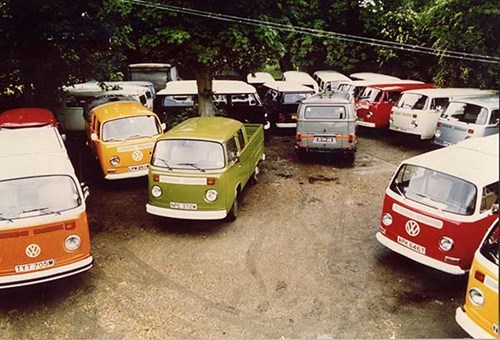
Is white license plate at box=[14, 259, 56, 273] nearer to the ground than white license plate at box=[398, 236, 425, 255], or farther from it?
nearer to the ground

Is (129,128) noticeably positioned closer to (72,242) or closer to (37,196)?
(37,196)

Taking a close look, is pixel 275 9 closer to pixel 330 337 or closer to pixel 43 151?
pixel 43 151

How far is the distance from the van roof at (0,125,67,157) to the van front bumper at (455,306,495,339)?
6.98 metres

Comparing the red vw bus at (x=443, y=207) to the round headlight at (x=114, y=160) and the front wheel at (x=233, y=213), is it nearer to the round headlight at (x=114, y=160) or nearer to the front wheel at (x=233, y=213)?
the front wheel at (x=233, y=213)

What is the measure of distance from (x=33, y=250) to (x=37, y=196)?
86cm

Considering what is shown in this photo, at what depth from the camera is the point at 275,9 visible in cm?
1370

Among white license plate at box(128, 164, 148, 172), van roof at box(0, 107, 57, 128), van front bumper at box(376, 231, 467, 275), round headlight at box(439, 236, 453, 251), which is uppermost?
van roof at box(0, 107, 57, 128)

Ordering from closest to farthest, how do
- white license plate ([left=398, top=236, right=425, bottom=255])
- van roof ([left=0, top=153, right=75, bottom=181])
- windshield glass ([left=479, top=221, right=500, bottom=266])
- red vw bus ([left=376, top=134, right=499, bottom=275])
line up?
windshield glass ([left=479, top=221, right=500, bottom=266]) < red vw bus ([left=376, top=134, right=499, bottom=275]) < van roof ([left=0, top=153, right=75, bottom=181]) < white license plate ([left=398, top=236, right=425, bottom=255])

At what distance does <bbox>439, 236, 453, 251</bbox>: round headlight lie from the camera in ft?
23.9

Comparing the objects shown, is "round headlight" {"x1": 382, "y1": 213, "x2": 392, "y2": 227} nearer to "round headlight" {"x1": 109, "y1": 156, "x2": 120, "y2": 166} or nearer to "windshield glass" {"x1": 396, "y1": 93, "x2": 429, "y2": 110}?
"round headlight" {"x1": 109, "y1": 156, "x2": 120, "y2": 166}

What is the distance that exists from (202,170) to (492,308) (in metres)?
5.57

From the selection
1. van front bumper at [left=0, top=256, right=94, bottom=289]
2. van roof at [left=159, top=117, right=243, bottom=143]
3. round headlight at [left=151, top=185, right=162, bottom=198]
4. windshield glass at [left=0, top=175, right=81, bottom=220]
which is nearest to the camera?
van front bumper at [left=0, top=256, right=94, bottom=289]

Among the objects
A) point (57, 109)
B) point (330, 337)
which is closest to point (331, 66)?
point (57, 109)

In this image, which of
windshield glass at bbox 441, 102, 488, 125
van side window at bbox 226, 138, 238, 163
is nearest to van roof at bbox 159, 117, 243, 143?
van side window at bbox 226, 138, 238, 163
